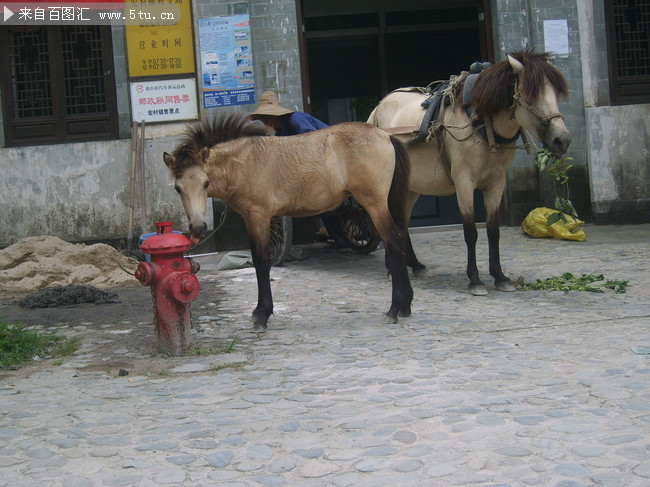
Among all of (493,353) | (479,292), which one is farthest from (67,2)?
(493,353)

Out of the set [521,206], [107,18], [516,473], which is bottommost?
[516,473]

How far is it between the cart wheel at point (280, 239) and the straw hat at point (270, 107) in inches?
46.1

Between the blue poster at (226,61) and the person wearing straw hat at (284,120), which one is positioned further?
the blue poster at (226,61)

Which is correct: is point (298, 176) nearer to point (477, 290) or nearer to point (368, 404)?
point (477, 290)

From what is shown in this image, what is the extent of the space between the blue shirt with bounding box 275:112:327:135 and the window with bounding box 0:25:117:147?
2.78m

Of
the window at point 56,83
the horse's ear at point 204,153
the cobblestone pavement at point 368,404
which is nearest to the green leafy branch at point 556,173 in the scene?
the cobblestone pavement at point 368,404

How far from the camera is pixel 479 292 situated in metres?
7.66

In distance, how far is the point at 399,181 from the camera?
22.6ft

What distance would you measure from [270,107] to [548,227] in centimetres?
374

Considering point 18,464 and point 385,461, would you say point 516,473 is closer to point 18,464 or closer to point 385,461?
point 385,461

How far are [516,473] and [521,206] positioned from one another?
27.1 feet

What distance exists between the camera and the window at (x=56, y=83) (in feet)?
36.8

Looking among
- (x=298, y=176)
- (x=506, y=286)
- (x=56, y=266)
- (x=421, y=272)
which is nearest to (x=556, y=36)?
(x=421, y=272)

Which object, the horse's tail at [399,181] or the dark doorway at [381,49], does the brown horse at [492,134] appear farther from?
the dark doorway at [381,49]
